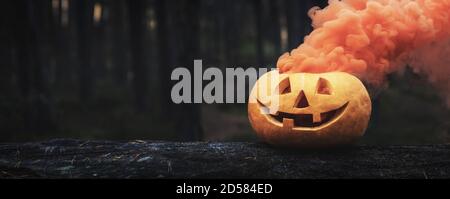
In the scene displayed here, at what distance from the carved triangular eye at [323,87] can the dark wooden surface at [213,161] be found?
2.24ft

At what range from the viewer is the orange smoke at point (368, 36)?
6.06 meters

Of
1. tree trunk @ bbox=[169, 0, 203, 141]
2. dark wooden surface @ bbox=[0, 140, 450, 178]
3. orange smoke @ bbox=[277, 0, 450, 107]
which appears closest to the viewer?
dark wooden surface @ bbox=[0, 140, 450, 178]

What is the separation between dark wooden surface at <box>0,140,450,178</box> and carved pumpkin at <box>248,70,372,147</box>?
19 cm

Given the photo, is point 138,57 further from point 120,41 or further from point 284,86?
point 284,86

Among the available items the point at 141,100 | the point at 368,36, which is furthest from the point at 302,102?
the point at 141,100

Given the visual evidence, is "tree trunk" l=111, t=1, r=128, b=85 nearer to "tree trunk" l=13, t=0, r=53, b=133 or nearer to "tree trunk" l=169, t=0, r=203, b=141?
"tree trunk" l=13, t=0, r=53, b=133

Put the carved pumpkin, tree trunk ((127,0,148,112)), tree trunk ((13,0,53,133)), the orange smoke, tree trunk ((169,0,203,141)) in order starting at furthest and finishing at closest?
tree trunk ((127,0,148,112))
tree trunk ((13,0,53,133))
tree trunk ((169,0,203,141))
the orange smoke
the carved pumpkin

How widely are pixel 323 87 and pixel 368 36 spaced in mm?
838

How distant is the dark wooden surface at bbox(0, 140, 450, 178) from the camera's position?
532cm

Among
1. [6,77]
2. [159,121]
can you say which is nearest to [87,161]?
[159,121]

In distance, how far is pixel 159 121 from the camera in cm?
1702

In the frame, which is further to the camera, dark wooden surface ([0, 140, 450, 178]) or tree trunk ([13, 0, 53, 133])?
tree trunk ([13, 0, 53, 133])

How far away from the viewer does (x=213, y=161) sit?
5.52 metres

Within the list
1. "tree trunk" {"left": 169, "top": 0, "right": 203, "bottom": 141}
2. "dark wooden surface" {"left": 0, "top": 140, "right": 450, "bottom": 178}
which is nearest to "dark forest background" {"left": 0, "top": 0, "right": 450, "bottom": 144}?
"tree trunk" {"left": 169, "top": 0, "right": 203, "bottom": 141}
